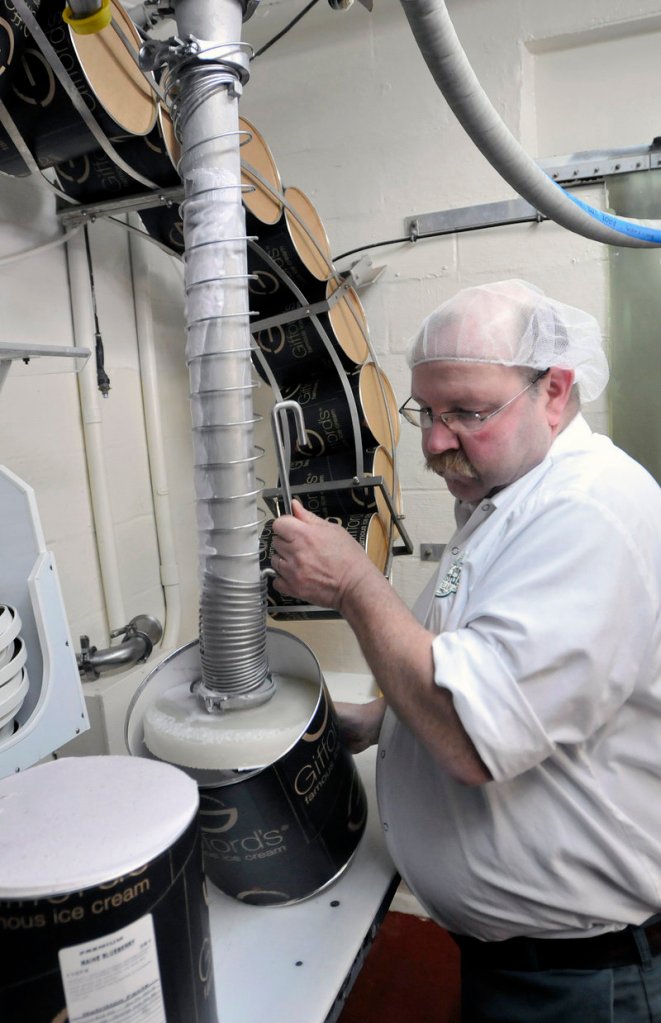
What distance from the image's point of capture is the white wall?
1686 mm

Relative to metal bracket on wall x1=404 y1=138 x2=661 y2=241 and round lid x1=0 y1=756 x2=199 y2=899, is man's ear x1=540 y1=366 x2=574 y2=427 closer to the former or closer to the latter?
round lid x1=0 y1=756 x2=199 y2=899

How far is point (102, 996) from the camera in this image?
0.54 metres

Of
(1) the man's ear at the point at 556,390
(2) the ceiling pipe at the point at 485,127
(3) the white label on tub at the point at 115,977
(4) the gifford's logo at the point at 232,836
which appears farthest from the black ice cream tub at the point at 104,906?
(2) the ceiling pipe at the point at 485,127

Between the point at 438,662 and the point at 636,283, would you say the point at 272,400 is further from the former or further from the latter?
the point at 438,662

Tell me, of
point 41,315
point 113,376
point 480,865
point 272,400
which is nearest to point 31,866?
point 480,865

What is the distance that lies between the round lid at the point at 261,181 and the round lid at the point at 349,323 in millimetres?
239

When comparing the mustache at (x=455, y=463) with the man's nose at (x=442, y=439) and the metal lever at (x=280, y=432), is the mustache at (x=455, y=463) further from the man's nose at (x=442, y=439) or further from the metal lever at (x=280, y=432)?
the metal lever at (x=280, y=432)

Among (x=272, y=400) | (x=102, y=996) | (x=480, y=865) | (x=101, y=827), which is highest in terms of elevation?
(x=272, y=400)

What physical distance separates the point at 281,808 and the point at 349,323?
46.9 inches

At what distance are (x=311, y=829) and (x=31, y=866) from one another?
17.1 inches

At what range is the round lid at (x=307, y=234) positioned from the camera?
1489mm

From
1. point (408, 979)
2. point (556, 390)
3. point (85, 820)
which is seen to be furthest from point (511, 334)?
point (408, 979)

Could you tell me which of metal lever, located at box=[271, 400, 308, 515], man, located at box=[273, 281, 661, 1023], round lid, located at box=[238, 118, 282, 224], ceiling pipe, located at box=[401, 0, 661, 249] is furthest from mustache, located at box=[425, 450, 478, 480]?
round lid, located at box=[238, 118, 282, 224]

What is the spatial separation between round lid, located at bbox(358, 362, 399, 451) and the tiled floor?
4.01 feet
